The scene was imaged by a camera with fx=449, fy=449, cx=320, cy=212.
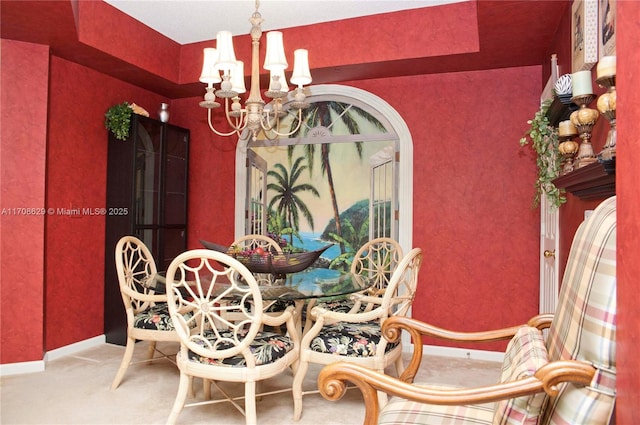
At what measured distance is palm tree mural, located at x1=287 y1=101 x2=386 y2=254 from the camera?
4238mm

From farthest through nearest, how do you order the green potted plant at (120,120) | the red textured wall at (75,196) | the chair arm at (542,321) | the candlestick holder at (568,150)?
the green potted plant at (120,120) < the red textured wall at (75,196) < the candlestick holder at (568,150) < the chair arm at (542,321)

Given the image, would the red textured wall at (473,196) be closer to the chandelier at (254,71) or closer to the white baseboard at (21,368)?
the chandelier at (254,71)

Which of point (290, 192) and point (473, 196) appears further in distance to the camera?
point (290, 192)

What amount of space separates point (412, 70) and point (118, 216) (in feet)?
9.56

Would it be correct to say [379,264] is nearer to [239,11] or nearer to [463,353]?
[463,353]

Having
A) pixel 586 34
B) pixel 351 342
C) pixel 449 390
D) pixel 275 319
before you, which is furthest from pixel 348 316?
pixel 586 34

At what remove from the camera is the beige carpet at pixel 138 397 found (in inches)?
101

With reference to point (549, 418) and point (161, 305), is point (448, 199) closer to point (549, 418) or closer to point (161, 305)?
point (161, 305)

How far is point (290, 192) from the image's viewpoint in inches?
176

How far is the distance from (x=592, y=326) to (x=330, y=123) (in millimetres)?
3512

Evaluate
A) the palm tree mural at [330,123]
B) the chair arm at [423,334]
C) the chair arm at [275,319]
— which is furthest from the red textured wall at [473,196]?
the chair arm at [423,334]

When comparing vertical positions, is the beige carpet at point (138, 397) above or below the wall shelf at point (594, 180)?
below

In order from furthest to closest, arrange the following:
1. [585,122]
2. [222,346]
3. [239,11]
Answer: [239,11] → [222,346] → [585,122]

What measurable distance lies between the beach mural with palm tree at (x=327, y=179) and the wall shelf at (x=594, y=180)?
2.15 meters
